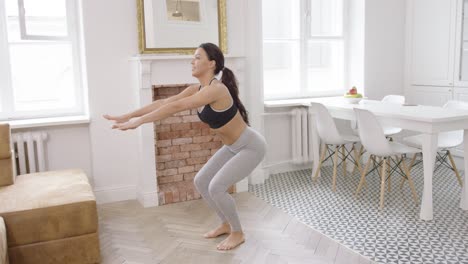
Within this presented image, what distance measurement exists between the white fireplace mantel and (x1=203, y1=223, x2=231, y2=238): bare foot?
3.08 ft

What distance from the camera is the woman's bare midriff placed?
3.15 meters

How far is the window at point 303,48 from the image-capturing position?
17.6 ft

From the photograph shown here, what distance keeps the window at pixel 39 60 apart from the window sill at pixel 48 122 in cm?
15

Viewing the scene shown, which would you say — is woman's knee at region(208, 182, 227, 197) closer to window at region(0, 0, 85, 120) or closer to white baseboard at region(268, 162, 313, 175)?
window at region(0, 0, 85, 120)

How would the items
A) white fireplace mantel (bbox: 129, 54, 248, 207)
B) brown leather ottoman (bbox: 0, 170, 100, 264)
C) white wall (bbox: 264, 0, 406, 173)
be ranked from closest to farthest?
brown leather ottoman (bbox: 0, 170, 100, 264)
white fireplace mantel (bbox: 129, 54, 248, 207)
white wall (bbox: 264, 0, 406, 173)

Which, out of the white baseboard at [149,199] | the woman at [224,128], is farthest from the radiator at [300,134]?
the woman at [224,128]

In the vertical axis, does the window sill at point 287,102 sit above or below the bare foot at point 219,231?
above

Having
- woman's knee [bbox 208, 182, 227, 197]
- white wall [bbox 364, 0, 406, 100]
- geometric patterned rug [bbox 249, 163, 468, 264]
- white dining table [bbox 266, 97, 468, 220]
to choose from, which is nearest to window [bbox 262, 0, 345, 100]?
white wall [bbox 364, 0, 406, 100]

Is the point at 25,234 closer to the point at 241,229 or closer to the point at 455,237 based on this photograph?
the point at 241,229

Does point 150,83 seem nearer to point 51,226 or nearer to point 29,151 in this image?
point 29,151

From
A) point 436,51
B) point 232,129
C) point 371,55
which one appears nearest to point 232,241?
point 232,129

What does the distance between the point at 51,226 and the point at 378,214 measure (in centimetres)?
246

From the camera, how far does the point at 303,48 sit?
551 centimetres

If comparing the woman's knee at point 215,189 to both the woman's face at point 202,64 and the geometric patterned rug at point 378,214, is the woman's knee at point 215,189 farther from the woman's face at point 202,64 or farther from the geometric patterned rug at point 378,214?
the geometric patterned rug at point 378,214
